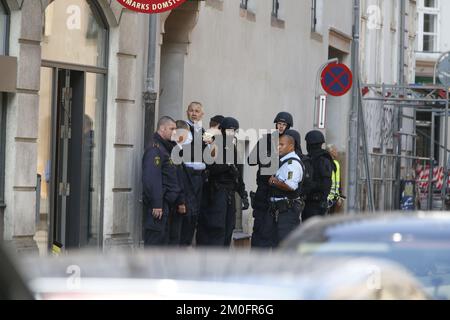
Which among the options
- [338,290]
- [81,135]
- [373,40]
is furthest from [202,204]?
[373,40]

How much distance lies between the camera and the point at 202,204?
18.2 m

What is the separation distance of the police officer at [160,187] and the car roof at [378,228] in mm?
10555

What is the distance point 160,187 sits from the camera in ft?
55.3

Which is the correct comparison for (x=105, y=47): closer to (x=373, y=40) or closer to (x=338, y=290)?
(x=338, y=290)

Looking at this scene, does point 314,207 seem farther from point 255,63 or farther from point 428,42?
point 428,42

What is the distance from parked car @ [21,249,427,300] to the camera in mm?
4426

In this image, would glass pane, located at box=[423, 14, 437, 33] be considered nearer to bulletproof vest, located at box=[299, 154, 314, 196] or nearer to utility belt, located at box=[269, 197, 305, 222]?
bulletproof vest, located at box=[299, 154, 314, 196]

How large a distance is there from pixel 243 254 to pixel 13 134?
1058 centimetres

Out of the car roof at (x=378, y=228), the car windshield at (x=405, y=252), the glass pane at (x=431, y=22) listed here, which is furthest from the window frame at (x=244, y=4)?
the glass pane at (x=431, y=22)

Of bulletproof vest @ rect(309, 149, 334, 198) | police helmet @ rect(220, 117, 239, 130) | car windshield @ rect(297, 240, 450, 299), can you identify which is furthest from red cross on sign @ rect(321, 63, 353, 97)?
car windshield @ rect(297, 240, 450, 299)

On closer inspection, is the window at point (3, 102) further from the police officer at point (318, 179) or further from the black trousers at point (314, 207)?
the black trousers at point (314, 207)

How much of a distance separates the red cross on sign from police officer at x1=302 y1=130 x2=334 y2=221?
2.96 metres

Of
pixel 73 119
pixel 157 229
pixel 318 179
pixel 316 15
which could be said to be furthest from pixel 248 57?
pixel 157 229

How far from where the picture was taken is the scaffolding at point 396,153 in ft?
111
